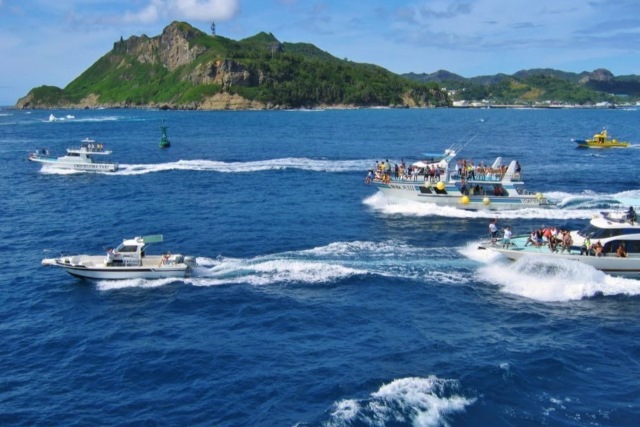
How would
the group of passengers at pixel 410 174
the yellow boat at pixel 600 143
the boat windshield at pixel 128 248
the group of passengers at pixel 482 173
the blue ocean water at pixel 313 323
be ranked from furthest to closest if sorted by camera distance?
the yellow boat at pixel 600 143
the group of passengers at pixel 410 174
the group of passengers at pixel 482 173
the boat windshield at pixel 128 248
the blue ocean water at pixel 313 323

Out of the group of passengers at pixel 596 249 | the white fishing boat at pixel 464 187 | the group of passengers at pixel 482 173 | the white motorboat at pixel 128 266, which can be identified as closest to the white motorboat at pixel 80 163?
the white fishing boat at pixel 464 187

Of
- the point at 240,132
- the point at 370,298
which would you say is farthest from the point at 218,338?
the point at 240,132

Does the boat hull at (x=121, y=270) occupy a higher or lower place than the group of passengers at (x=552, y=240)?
lower

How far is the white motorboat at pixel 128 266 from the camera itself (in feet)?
144

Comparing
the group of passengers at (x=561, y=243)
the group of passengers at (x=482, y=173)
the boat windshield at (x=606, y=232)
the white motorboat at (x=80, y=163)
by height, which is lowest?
the group of passengers at (x=561, y=243)

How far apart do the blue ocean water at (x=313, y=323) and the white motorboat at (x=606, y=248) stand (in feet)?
4.01

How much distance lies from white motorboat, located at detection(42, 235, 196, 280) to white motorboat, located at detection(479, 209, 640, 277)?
2522 centimetres

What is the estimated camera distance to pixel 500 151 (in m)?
126

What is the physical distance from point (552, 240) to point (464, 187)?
23.7 metres

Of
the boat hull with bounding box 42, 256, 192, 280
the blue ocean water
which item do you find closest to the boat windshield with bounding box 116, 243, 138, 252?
the boat hull with bounding box 42, 256, 192, 280

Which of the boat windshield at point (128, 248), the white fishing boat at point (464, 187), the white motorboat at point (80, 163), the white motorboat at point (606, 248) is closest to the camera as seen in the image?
the white motorboat at point (606, 248)

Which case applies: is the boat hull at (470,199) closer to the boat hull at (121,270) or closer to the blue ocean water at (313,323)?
the blue ocean water at (313,323)

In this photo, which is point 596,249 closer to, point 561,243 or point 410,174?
point 561,243

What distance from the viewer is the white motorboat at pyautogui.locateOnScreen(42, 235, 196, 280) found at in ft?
144
